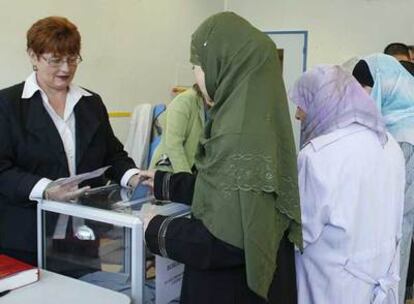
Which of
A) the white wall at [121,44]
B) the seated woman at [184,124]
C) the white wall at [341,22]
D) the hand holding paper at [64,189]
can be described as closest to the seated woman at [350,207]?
the hand holding paper at [64,189]

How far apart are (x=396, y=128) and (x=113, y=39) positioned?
2.71 meters

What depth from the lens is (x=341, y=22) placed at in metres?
5.16

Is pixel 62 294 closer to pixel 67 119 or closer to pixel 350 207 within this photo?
pixel 67 119

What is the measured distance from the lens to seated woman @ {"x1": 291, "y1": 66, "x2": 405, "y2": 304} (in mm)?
1393

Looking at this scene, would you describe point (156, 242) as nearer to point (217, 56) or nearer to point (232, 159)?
point (232, 159)

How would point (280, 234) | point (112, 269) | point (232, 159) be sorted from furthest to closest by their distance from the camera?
point (112, 269), point (280, 234), point (232, 159)

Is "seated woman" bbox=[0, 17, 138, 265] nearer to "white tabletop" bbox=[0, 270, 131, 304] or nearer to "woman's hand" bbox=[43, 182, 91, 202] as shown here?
"woman's hand" bbox=[43, 182, 91, 202]

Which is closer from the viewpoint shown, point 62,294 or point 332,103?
point 62,294

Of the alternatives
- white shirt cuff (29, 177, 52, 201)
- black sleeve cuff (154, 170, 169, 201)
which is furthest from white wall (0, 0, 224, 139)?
black sleeve cuff (154, 170, 169, 201)

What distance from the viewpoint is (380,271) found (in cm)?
147

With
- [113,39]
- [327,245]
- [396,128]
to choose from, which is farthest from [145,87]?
[327,245]

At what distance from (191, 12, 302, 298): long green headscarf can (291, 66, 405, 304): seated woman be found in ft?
1.20

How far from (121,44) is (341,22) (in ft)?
8.02

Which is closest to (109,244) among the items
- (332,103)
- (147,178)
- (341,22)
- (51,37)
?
(147,178)
